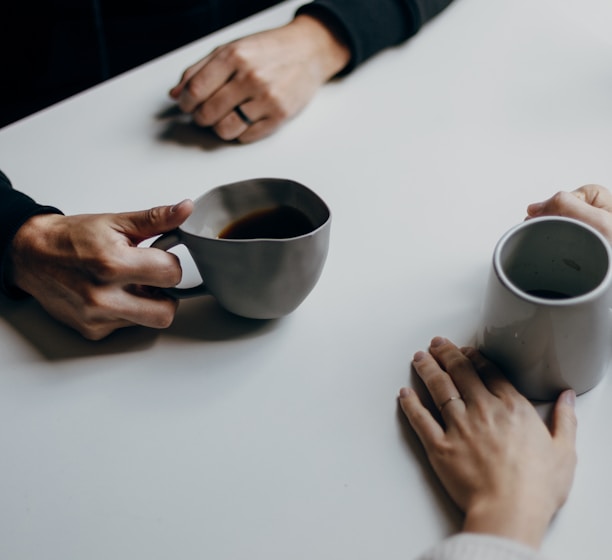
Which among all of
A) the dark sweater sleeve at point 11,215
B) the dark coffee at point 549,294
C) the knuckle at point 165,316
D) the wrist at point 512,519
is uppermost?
the dark sweater sleeve at point 11,215

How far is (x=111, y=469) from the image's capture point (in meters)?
0.58

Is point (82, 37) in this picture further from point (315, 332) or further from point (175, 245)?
point (315, 332)

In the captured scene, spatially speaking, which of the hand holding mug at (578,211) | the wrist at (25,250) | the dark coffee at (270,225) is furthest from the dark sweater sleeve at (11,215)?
the hand holding mug at (578,211)

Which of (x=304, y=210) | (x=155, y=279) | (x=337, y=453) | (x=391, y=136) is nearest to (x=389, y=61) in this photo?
(x=391, y=136)

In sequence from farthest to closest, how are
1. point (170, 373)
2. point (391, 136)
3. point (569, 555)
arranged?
1. point (391, 136)
2. point (170, 373)
3. point (569, 555)

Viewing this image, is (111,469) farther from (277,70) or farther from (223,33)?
(223,33)

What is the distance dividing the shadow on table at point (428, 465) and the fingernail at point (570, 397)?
0.38 ft

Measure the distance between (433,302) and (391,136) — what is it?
29cm

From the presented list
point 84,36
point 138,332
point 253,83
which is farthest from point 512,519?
point 84,36

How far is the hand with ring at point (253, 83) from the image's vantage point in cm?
90

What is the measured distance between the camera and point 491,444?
1.77ft

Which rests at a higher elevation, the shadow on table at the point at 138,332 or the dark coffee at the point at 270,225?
the dark coffee at the point at 270,225

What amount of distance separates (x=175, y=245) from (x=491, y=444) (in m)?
0.36

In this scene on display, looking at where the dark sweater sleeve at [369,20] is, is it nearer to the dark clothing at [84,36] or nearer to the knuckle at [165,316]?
the dark clothing at [84,36]
